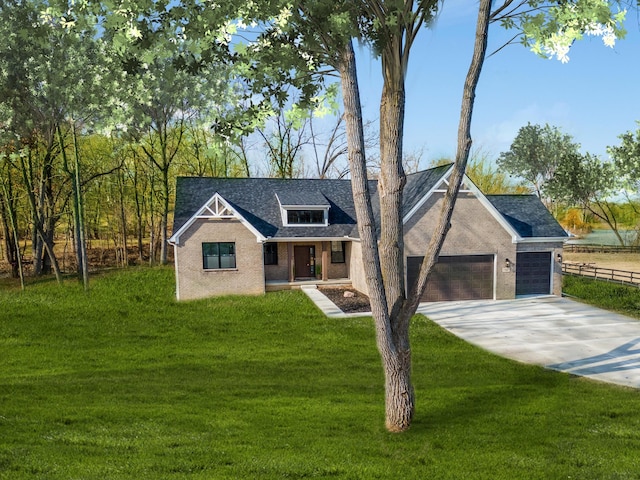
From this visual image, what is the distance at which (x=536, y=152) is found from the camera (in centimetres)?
6162

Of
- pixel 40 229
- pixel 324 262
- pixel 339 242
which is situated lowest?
pixel 324 262

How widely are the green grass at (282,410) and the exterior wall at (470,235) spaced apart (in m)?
6.36

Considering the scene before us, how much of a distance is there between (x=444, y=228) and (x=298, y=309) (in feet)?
43.3

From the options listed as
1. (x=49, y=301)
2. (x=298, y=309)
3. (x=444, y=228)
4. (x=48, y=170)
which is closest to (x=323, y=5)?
(x=444, y=228)

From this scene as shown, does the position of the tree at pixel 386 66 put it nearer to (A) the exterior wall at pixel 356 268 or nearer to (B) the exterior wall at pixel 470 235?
(B) the exterior wall at pixel 470 235

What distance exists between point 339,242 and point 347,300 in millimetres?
5493

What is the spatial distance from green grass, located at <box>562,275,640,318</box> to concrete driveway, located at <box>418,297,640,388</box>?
988mm

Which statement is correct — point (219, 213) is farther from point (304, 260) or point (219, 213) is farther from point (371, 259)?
point (371, 259)

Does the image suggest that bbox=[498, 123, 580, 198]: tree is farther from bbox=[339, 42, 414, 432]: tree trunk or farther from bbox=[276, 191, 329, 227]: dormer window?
bbox=[339, 42, 414, 432]: tree trunk

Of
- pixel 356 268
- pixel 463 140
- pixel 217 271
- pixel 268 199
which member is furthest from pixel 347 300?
pixel 463 140

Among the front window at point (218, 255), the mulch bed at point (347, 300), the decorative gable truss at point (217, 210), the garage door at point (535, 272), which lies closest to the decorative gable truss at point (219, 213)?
the decorative gable truss at point (217, 210)

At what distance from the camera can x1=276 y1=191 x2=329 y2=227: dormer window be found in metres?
24.9

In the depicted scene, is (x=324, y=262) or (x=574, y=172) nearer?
(x=324, y=262)

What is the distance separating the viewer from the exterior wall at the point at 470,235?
21.5 metres
